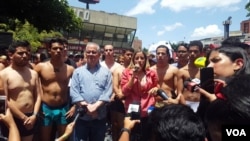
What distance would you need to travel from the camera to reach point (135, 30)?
63844 mm

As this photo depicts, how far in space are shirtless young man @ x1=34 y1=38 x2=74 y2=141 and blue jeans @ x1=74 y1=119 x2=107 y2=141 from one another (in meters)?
0.27

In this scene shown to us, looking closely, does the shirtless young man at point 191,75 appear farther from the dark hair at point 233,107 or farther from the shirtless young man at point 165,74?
the dark hair at point 233,107

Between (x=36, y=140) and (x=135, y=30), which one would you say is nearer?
(x=36, y=140)

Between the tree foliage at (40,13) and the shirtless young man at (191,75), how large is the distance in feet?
56.3

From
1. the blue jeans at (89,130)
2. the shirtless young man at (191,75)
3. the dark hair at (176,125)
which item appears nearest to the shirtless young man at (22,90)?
the blue jeans at (89,130)

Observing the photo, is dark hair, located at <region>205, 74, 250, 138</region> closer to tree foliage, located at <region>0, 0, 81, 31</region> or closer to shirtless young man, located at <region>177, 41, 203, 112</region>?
shirtless young man, located at <region>177, 41, 203, 112</region>

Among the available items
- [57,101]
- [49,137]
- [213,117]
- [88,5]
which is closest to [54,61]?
[57,101]

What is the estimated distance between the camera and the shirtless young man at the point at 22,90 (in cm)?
475

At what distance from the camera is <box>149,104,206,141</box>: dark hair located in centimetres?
187

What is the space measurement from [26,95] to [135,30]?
5960cm

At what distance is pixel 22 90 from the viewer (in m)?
4.84

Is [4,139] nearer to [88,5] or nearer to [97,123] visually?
[97,123]

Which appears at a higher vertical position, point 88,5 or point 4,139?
point 88,5

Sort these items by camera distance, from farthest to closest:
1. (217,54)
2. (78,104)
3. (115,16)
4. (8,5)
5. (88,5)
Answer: (88,5) < (115,16) < (8,5) < (78,104) < (217,54)
